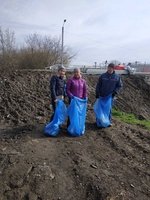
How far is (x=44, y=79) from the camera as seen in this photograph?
1430cm

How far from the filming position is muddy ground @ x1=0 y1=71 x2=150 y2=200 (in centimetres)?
593

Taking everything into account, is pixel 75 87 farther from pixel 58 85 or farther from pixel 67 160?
pixel 67 160

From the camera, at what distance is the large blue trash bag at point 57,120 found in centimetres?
824

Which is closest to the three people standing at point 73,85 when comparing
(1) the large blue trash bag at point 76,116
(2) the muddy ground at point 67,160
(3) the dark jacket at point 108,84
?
(3) the dark jacket at point 108,84

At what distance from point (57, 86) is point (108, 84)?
131 centimetres

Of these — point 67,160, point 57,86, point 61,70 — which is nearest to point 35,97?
point 57,86

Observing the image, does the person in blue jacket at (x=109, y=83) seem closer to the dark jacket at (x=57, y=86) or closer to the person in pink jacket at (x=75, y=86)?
the person in pink jacket at (x=75, y=86)

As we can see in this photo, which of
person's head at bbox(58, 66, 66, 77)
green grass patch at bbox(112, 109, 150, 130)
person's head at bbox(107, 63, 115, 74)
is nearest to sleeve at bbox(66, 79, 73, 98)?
person's head at bbox(58, 66, 66, 77)

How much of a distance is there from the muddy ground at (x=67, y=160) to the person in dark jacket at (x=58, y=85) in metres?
0.84

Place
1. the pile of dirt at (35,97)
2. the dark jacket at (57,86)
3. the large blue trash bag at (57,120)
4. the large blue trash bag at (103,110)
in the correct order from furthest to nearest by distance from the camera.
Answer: the pile of dirt at (35,97) → the large blue trash bag at (103,110) → the dark jacket at (57,86) → the large blue trash bag at (57,120)

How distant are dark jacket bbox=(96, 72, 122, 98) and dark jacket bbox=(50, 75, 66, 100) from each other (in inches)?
40.4

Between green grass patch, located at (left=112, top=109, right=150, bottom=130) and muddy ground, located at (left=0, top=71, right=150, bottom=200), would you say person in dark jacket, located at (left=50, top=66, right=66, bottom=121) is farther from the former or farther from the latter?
green grass patch, located at (left=112, top=109, right=150, bottom=130)

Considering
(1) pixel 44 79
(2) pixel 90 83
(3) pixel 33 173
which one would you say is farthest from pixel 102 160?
(2) pixel 90 83

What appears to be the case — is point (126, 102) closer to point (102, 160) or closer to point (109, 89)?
point (109, 89)
